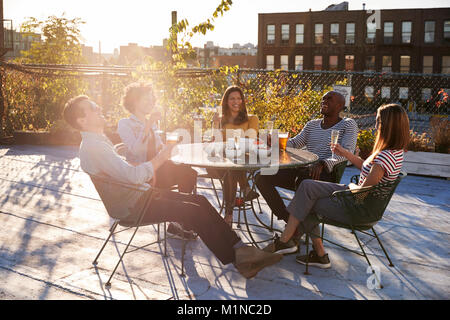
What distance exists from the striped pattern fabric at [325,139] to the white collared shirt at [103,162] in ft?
6.35

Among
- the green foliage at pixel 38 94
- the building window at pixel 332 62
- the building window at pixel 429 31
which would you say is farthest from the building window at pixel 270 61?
the green foliage at pixel 38 94

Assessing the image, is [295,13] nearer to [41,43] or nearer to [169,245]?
[41,43]

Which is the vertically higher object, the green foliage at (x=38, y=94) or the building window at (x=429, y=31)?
the building window at (x=429, y=31)

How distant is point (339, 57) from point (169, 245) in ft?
129

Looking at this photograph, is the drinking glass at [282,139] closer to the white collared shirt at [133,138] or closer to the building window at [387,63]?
the white collared shirt at [133,138]

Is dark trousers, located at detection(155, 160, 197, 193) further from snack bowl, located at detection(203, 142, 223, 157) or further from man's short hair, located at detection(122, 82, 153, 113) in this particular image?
man's short hair, located at detection(122, 82, 153, 113)

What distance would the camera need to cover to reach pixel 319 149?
4.70 metres

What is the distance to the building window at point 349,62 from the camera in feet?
133

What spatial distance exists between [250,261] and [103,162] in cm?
125

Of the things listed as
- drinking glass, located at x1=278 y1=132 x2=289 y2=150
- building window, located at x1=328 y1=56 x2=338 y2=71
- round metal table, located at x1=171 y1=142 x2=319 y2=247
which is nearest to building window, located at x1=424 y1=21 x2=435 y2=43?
building window, located at x1=328 y1=56 x2=338 y2=71

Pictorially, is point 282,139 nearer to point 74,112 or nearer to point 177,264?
point 177,264

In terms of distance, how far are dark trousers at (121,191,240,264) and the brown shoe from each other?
68 mm

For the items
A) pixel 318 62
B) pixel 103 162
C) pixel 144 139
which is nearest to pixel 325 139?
pixel 144 139
